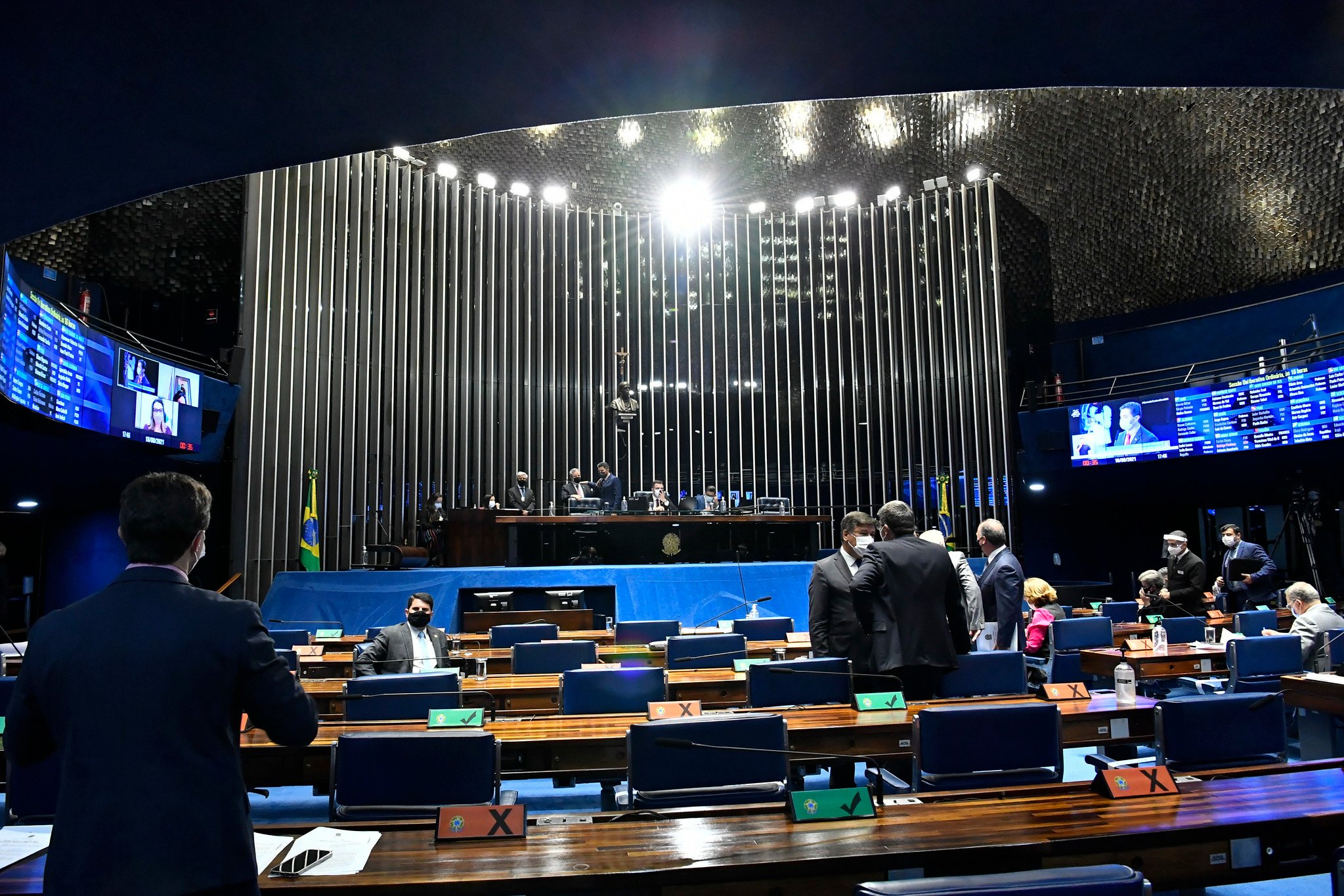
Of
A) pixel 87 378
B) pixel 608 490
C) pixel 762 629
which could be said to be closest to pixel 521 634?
pixel 762 629

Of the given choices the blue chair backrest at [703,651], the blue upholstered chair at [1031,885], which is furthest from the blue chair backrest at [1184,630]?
the blue upholstered chair at [1031,885]

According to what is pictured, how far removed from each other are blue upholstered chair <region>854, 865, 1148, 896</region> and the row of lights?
1448cm

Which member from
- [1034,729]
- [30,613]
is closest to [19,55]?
[1034,729]

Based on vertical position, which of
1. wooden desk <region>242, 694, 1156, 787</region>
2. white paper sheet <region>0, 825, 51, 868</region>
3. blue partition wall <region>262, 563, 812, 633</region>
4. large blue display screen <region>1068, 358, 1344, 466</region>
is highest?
large blue display screen <region>1068, 358, 1344, 466</region>

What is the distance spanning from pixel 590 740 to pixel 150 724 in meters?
1.86

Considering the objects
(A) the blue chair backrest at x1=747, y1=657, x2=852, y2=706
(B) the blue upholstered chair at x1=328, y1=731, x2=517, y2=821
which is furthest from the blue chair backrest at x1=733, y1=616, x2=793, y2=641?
(B) the blue upholstered chair at x1=328, y1=731, x2=517, y2=821

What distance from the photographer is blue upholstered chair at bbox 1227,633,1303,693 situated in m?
4.80

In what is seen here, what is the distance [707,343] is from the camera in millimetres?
16547

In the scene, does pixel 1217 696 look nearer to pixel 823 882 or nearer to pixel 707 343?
pixel 823 882

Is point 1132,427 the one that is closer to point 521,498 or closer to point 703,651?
point 521,498

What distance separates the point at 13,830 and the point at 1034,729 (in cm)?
292

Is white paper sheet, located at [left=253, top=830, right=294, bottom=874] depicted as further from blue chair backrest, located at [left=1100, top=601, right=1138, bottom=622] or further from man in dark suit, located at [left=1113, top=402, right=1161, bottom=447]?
man in dark suit, located at [left=1113, top=402, right=1161, bottom=447]

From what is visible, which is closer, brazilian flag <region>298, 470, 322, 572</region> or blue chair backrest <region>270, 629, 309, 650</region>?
blue chair backrest <region>270, 629, 309, 650</region>

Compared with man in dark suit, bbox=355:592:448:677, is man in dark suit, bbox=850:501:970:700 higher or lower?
higher
